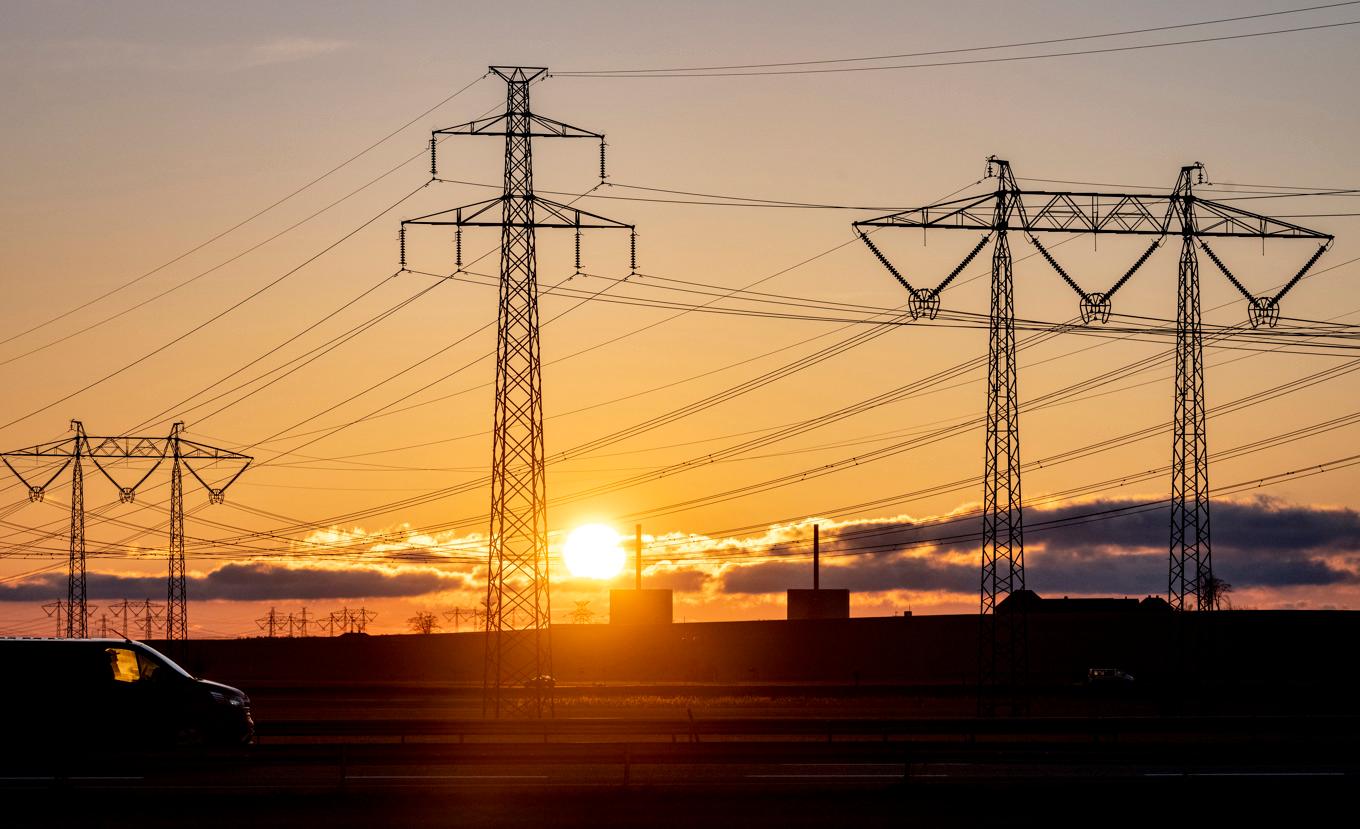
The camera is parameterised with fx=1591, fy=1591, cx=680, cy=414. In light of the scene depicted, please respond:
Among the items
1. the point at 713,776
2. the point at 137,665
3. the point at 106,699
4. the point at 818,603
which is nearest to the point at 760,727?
the point at 713,776

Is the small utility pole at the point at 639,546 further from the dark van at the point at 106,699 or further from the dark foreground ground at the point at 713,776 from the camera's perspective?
the dark van at the point at 106,699

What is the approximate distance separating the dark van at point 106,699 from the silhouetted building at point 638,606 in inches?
4028

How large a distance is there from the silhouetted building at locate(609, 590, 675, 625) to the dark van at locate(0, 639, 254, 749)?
102303 millimetres

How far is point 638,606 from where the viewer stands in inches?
5315

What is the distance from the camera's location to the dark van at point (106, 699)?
30672 millimetres

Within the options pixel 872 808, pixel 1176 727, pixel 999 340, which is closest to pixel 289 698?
pixel 999 340

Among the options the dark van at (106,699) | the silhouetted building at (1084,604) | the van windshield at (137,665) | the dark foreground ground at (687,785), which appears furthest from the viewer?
the silhouetted building at (1084,604)

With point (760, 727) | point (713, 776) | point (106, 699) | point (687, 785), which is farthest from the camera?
point (760, 727)

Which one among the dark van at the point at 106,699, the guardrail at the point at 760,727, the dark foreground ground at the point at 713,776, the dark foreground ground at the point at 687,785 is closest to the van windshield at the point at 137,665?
the dark van at the point at 106,699

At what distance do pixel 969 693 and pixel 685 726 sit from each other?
137ft

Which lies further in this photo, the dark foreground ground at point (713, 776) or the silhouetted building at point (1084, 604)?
the silhouetted building at point (1084, 604)

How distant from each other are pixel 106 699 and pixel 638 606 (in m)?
105

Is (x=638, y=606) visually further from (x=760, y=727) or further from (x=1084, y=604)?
(x=760, y=727)

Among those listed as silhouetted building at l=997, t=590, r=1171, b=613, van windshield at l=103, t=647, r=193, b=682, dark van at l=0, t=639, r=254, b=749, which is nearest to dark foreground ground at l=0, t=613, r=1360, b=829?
dark van at l=0, t=639, r=254, b=749
